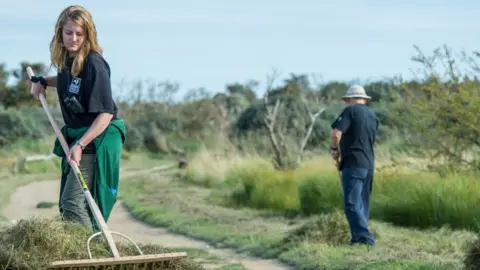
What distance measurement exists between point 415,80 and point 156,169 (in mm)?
13676

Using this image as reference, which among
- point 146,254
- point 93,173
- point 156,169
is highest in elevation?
point 93,173

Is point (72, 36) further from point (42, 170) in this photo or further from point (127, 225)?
point (42, 170)

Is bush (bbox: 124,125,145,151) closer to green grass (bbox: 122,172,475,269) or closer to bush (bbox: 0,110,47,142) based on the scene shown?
bush (bbox: 0,110,47,142)

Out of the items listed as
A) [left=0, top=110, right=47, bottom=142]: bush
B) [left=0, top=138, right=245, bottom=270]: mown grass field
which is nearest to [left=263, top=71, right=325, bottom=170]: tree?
[left=0, top=138, right=245, bottom=270]: mown grass field

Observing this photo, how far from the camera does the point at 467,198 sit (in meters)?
12.2

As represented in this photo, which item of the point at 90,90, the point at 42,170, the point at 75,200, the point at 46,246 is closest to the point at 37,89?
the point at 90,90

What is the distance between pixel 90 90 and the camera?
6.36 meters

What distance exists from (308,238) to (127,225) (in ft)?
14.2

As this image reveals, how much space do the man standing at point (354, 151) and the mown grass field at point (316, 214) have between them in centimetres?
37

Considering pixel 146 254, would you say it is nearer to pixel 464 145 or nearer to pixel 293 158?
pixel 464 145

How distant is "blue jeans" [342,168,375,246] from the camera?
10.0 meters

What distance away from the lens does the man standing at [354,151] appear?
10.2 meters

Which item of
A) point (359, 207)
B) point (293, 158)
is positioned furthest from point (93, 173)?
point (293, 158)

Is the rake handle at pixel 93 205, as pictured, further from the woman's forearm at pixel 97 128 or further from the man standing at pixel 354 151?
the man standing at pixel 354 151
